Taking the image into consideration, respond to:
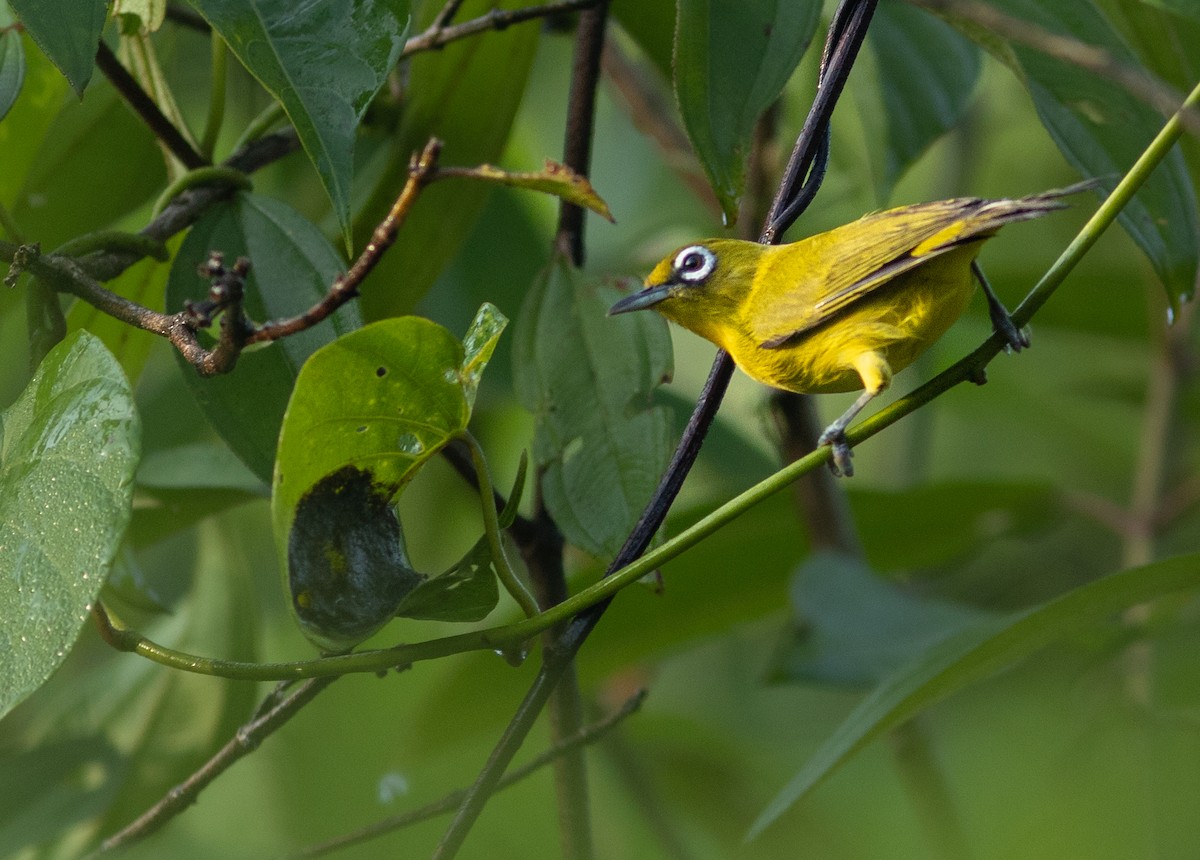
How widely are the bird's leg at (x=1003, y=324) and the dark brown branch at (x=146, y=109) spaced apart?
580 mm

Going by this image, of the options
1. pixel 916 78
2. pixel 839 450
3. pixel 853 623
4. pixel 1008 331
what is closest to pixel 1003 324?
pixel 1008 331

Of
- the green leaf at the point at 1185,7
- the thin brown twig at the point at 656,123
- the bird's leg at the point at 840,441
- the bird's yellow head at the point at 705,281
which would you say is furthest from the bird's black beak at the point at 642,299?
the thin brown twig at the point at 656,123

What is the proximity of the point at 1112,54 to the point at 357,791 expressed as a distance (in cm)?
111

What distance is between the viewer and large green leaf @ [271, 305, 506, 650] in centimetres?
59

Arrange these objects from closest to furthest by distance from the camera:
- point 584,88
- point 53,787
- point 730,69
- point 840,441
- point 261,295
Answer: point 840,441
point 730,69
point 261,295
point 584,88
point 53,787

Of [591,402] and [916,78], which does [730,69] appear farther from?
[916,78]

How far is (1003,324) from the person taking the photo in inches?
28.6

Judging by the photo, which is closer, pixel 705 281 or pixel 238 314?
pixel 238 314

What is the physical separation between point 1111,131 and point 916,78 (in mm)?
322

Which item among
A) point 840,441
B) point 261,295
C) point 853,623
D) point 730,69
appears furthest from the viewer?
point 853,623

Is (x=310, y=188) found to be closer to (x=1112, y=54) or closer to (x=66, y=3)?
(x=66, y=3)

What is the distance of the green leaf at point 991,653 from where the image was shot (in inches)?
33.4

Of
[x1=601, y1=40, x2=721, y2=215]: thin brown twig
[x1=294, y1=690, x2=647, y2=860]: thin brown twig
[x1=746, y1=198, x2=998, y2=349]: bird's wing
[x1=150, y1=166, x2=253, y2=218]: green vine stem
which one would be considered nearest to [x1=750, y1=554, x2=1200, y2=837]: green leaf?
[x1=294, y1=690, x2=647, y2=860]: thin brown twig

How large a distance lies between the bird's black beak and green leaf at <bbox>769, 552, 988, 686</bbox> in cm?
49
